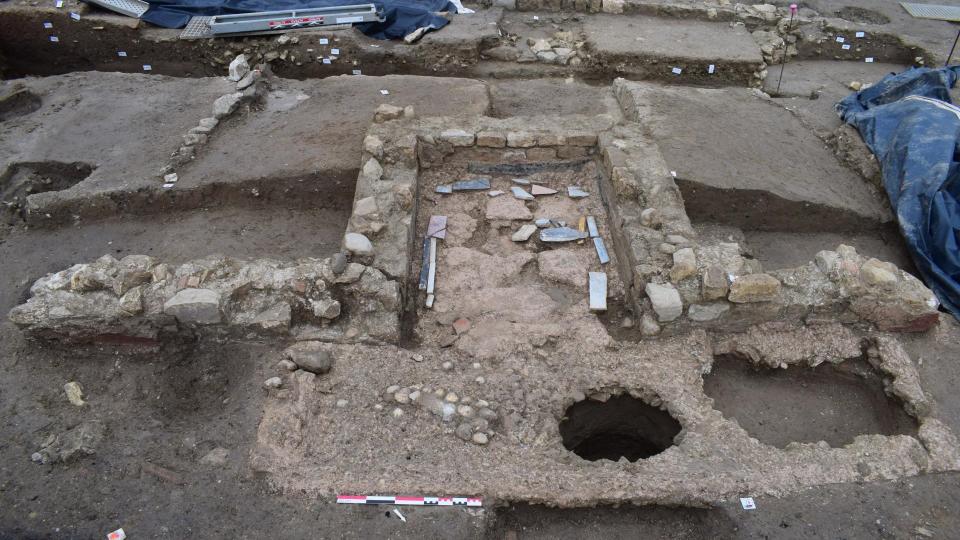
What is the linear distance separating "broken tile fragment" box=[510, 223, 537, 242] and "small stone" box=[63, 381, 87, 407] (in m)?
2.99

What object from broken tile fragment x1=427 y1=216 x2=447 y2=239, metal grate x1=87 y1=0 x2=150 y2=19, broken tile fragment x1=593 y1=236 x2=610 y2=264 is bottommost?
broken tile fragment x1=593 y1=236 x2=610 y2=264

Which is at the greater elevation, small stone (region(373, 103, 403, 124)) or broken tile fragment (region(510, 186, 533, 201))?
small stone (region(373, 103, 403, 124))

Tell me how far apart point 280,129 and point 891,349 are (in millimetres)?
5312

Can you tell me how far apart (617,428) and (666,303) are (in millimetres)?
868

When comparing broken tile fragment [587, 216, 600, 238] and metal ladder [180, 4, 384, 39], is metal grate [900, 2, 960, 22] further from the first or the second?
metal ladder [180, 4, 384, 39]

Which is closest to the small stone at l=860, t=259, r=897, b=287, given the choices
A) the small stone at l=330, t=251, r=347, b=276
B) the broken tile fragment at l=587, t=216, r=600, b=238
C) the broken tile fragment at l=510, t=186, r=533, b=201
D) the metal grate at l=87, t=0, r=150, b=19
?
the broken tile fragment at l=587, t=216, r=600, b=238

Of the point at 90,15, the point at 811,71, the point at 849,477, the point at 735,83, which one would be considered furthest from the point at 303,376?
the point at 811,71

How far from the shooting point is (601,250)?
14.9 feet

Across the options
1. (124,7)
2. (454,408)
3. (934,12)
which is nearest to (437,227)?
(454,408)

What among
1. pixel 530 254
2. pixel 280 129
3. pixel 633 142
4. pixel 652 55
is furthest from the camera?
pixel 652 55

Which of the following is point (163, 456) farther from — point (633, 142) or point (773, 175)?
point (773, 175)

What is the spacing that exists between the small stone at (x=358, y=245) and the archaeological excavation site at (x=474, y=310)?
0.6 inches

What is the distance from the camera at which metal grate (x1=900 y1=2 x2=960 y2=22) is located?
29.3 feet

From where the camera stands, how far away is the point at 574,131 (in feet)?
17.3
